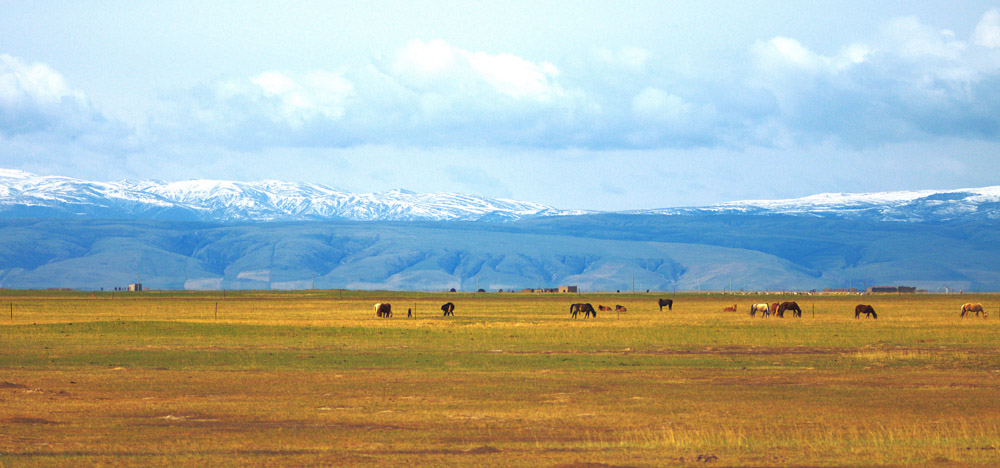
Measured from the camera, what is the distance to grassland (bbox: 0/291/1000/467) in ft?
65.3

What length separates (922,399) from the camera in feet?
92.5

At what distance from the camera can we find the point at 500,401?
27.9m

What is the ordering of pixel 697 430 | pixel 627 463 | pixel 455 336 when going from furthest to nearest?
pixel 455 336 < pixel 697 430 < pixel 627 463

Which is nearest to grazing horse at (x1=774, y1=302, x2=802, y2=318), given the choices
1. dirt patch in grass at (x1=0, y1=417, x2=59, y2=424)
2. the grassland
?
the grassland

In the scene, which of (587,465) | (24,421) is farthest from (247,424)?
(587,465)

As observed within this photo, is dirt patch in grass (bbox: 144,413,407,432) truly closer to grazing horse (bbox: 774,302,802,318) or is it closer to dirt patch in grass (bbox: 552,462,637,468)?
dirt patch in grass (bbox: 552,462,637,468)

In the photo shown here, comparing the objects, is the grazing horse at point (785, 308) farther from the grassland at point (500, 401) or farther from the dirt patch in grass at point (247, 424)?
the dirt patch in grass at point (247, 424)

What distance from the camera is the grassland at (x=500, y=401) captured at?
1989 centimetres

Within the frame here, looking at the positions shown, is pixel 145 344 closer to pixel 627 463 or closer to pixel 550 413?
pixel 550 413

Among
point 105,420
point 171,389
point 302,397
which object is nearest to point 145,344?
point 171,389

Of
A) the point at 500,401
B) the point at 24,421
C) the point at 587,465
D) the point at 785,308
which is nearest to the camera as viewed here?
the point at 587,465

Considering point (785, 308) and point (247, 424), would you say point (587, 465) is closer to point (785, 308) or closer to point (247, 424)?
point (247, 424)

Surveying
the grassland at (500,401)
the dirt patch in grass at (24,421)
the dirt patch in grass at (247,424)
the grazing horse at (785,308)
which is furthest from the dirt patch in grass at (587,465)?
the grazing horse at (785,308)

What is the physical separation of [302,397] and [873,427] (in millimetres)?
14245
